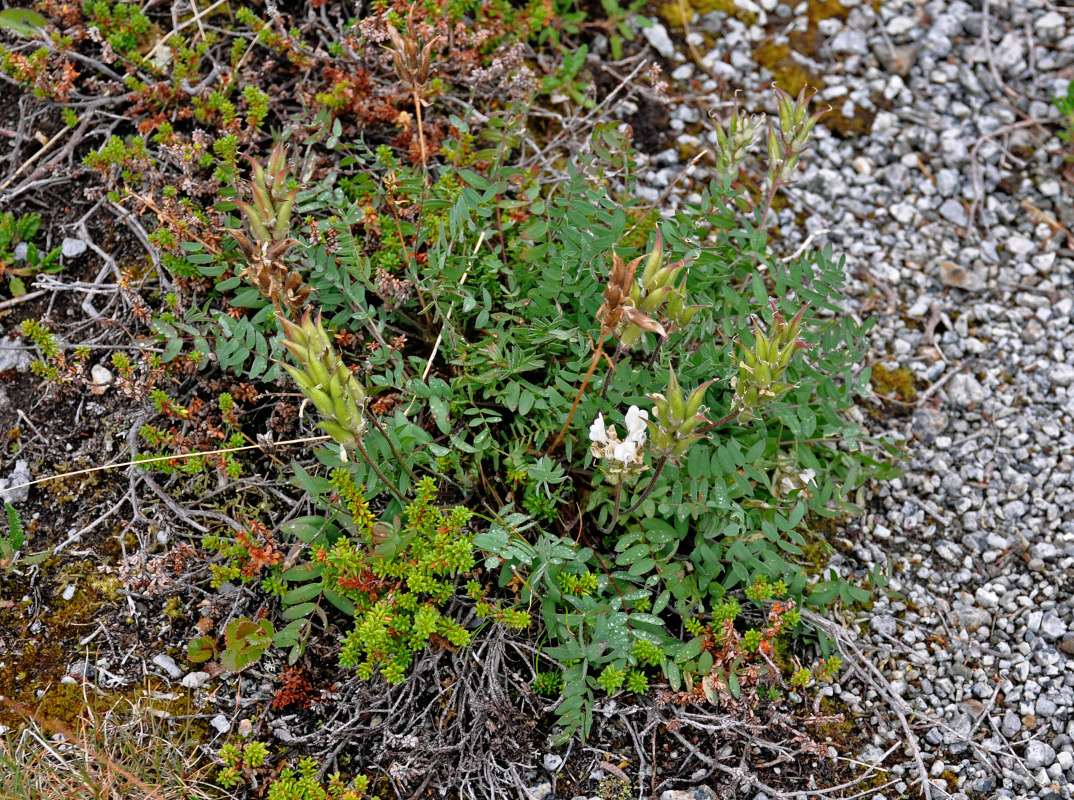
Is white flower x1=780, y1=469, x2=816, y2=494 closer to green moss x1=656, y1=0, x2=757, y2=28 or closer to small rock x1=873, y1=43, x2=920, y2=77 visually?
small rock x1=873, y1=43, x2=920, y2=77

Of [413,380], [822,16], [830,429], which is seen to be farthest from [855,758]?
[822,16]

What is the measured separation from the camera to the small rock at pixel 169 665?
2.84 metres

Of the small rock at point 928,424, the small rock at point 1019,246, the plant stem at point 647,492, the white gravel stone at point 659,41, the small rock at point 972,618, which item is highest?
the white gravel stone at point 659,41

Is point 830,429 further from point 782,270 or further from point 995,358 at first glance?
point 995,358

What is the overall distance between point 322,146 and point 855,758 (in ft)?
9.98

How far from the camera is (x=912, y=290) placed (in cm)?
414

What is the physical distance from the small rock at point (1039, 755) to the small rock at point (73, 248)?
154 inches

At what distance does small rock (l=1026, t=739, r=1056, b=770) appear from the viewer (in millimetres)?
2959

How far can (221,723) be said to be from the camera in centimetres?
277

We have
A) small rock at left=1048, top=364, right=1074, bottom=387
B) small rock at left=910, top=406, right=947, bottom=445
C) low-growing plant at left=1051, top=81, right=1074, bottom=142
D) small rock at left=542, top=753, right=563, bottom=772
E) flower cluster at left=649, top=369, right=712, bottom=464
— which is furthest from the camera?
low-growing plant at left=1051, top=81, right=1074, bottom=142

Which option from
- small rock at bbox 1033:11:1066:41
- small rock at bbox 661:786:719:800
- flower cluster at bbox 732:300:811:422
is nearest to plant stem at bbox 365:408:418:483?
flower cluster at bbox 732:300:811:422

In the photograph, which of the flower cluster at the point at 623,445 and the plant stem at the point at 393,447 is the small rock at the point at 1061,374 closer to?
the flower cluster at the point at 623,445

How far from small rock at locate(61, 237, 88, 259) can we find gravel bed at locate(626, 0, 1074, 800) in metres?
2.46

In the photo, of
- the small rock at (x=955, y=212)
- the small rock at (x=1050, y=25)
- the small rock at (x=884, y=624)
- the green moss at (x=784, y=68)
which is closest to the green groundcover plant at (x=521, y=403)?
the small rock at (x=884, y=624)
